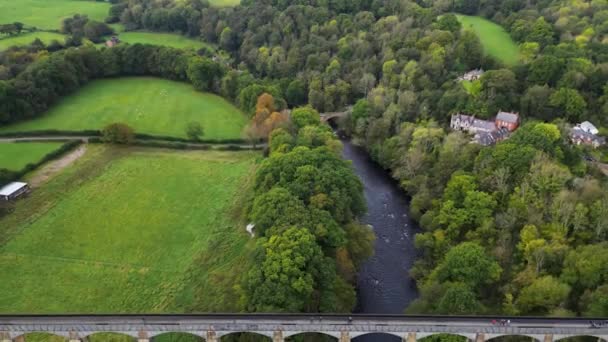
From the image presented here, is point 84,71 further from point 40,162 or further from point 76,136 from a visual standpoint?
point 40,162

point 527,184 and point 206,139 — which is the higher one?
point 527,184

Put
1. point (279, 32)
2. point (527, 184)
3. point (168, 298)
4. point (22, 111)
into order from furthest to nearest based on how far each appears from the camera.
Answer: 1. point (279, 32)
2. point (22, 111)
3. point (527, 184)
4. point (168, 298)

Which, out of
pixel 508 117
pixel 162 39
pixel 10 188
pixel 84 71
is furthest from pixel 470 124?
pixel 162 39

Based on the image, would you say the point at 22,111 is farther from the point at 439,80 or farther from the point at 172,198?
the point at 439,80

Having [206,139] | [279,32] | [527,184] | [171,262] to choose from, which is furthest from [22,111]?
[527,184]

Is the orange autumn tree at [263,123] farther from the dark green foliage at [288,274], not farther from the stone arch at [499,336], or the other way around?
the stone arch at [499,336]

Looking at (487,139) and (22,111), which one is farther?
(22,111)

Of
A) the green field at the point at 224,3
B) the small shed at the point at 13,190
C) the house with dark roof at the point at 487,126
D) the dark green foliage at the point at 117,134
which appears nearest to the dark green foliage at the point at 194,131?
the dark green foliage at the point at 117,134
